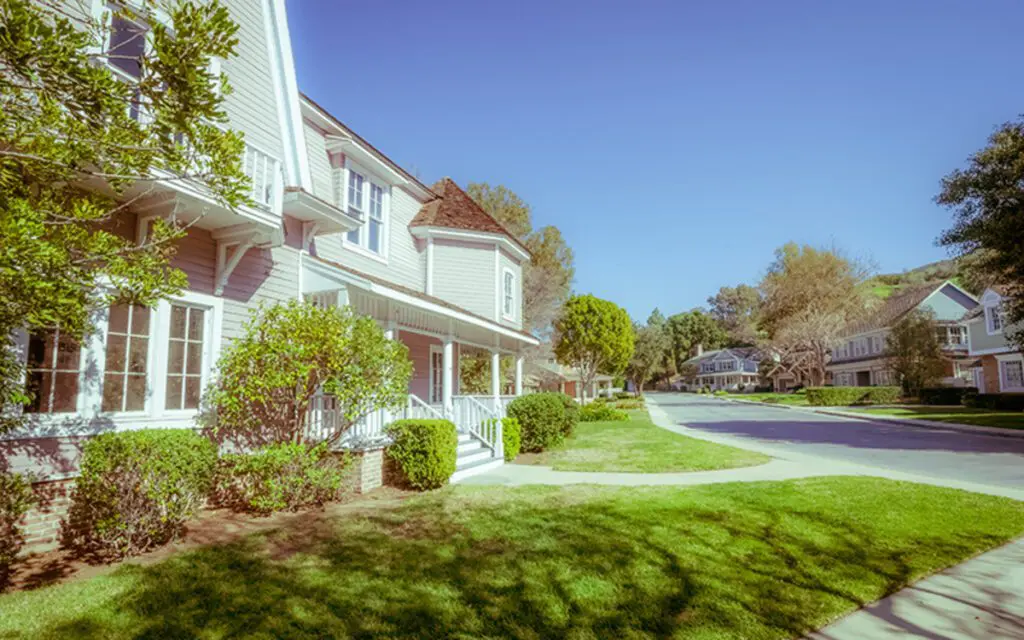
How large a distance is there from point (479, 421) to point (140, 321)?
7319 mm

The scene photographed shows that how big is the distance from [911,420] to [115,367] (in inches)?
1145

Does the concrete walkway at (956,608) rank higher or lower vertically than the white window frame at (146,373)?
lower

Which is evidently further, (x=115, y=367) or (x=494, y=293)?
(x=494, y=293)

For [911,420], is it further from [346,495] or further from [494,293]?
[346,495]

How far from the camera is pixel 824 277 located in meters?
51.2

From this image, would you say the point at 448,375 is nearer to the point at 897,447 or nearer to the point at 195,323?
the point at 195,323

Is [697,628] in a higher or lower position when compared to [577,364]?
lower

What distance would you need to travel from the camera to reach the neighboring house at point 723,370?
96.1 m

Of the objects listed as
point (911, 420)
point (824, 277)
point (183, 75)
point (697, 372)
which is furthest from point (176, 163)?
point (697, 372)

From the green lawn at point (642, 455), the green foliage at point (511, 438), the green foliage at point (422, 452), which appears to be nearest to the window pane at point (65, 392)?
the green foliage at point (422, 452)

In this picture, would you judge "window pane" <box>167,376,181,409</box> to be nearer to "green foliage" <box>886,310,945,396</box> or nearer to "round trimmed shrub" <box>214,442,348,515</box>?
"round trimmed shrub" <box>214,442,348,515</box>

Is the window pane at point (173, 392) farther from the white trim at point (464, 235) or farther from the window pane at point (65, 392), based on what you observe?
the white trim at point (464, 235)

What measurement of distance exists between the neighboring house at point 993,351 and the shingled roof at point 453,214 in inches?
1498

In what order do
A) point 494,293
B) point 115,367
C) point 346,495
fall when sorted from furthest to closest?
1. point 494,293
2. point 346,495
3. point 115,367
